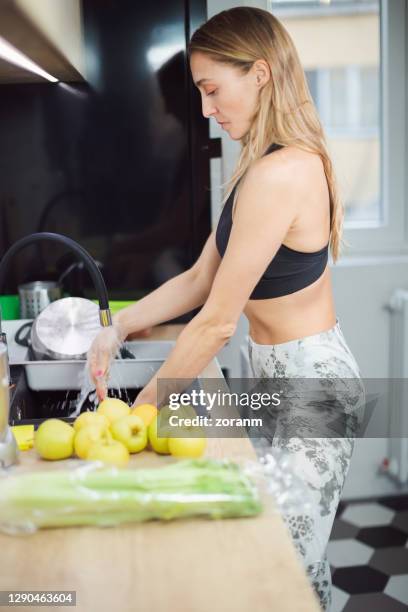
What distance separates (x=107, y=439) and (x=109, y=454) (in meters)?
0.05

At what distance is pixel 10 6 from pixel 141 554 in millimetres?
692

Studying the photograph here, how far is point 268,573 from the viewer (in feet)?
2.45

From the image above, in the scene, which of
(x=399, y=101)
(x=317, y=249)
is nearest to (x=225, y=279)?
(x=317, y=249)

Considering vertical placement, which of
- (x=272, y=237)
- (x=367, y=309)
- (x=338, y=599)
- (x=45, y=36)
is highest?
(x=45, y=36)

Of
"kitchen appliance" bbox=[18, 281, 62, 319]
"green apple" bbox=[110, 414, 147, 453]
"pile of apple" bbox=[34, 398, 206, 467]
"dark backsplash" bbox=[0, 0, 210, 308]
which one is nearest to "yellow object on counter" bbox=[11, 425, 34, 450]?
"pile of apple" bbox=[34, 398, 206, 467]

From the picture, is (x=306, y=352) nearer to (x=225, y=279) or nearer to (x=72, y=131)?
(x=225, y=279)

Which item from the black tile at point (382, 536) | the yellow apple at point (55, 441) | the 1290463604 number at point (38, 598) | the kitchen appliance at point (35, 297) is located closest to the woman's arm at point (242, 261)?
the yellow apple at point (55, 441)

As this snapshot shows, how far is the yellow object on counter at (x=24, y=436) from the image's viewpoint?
109cm

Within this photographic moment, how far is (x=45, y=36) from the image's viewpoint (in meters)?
1.23

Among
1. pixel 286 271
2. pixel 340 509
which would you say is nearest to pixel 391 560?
pixel 340 509

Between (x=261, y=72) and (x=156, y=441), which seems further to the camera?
(x=261, y=72)

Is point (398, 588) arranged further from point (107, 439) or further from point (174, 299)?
point (107, 439)

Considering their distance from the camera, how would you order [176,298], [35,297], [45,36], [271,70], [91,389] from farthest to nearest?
1. [35,297]
2. [176,298]
3. [91,389]
4. [271,70]
5. [45,36]

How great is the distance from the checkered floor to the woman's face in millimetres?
1464
